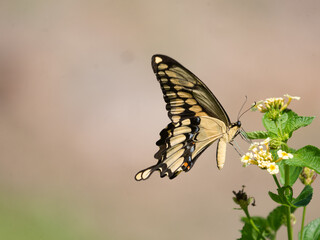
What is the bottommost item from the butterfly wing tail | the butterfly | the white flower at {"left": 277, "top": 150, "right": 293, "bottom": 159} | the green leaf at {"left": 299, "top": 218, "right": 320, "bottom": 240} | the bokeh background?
the green leaf at {"left": 299, "top": 218, "right": 320, "bottom": 240}

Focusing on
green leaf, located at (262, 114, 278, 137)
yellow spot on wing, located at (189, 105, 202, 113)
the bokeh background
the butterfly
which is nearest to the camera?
green leaf, located at (262, 114, 278, 137)

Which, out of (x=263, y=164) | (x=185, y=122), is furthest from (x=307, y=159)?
(x=185, y=122)

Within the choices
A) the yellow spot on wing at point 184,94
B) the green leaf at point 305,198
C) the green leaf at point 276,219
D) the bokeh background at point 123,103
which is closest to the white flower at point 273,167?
the green leaf at point 305,198

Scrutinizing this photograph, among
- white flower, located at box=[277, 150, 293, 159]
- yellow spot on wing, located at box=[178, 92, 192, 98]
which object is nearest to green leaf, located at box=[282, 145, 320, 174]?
white flower, located at box=[277, 150, 293, 159]

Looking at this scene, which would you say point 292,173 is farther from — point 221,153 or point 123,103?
point 123,103

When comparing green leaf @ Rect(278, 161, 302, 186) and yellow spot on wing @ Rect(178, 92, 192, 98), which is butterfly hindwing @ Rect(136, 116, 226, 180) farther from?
green leaf @ Rect(278, 161, 302, 186)

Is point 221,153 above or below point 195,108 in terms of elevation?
below
